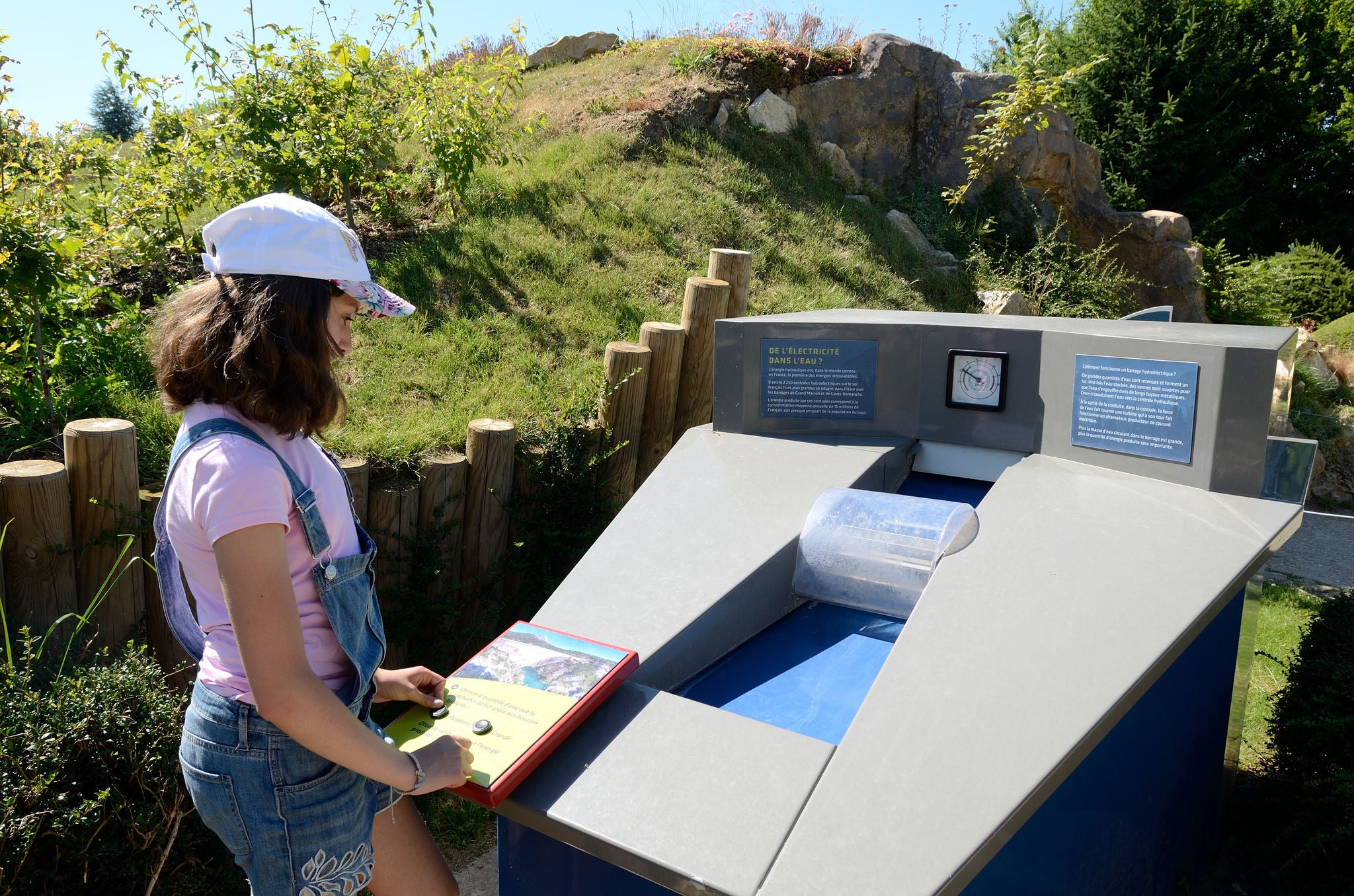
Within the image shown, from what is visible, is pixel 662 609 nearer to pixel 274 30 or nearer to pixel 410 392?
pixel 410 392

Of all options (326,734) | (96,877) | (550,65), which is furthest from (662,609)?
(550,65)

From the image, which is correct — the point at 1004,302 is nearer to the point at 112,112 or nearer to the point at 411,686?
the point at 411,686

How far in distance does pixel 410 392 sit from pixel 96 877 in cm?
252

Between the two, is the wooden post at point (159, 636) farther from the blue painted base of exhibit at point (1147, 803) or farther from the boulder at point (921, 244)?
the boulder at point (921, 244)

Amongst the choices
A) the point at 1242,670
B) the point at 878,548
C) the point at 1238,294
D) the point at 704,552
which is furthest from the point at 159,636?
the point at 1238,294

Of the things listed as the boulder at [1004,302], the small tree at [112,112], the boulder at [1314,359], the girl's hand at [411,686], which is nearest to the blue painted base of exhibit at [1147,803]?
the girl's hand at [411,686]

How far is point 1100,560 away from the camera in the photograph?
1.89m

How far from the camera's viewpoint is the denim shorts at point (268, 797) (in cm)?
145

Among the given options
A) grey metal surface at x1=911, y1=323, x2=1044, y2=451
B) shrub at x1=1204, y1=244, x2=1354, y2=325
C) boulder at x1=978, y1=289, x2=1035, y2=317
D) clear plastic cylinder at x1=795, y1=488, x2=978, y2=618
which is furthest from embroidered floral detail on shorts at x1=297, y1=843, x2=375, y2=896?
shrub at x1=1204, y1=244, x2=1354, y2=325

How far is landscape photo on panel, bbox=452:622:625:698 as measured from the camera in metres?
1.67

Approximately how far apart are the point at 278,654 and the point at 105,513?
1831 mm

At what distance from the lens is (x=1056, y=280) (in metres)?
8.44

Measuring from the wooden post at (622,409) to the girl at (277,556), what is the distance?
2.30 m

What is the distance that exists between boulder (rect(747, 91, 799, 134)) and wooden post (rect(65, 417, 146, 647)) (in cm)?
740
